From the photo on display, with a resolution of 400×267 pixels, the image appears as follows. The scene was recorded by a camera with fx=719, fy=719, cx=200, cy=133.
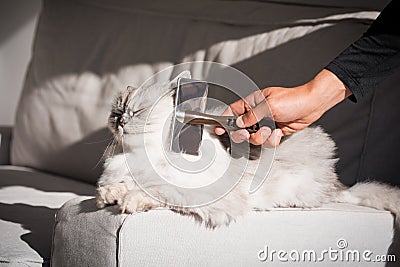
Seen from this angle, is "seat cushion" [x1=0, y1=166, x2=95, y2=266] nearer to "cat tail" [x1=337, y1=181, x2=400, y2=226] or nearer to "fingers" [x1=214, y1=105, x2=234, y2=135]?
"fingers" [x1=214, y1=105, x2=234, y2=135]

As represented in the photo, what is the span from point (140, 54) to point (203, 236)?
1014 mm

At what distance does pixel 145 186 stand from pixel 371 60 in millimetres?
514

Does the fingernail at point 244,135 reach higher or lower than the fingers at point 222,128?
lower

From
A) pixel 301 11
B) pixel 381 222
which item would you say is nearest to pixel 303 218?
pixel 381 222

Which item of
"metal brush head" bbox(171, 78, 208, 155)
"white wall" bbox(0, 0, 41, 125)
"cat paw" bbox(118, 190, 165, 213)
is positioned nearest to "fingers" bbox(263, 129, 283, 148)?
"metal brush head" bbox(171, 78, 208, 155)

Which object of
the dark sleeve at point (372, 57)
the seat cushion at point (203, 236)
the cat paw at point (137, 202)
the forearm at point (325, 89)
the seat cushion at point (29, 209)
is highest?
the dark sleeve at point (372, 57)

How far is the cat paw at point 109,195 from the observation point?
1335 mm

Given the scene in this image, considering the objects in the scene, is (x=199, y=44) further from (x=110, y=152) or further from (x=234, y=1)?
→ (x=110, y=152)

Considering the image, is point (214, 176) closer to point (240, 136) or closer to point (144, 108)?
point (240, 136)

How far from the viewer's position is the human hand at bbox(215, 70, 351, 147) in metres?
1.38

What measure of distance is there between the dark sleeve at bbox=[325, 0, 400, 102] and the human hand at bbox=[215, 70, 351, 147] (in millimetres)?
22

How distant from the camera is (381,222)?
1.45 meters

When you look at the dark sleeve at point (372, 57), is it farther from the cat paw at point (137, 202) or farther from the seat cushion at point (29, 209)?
the seat cushion at point (29, 209)

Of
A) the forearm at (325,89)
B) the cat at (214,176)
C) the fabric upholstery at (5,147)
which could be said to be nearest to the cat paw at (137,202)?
the cat at (214,176)
